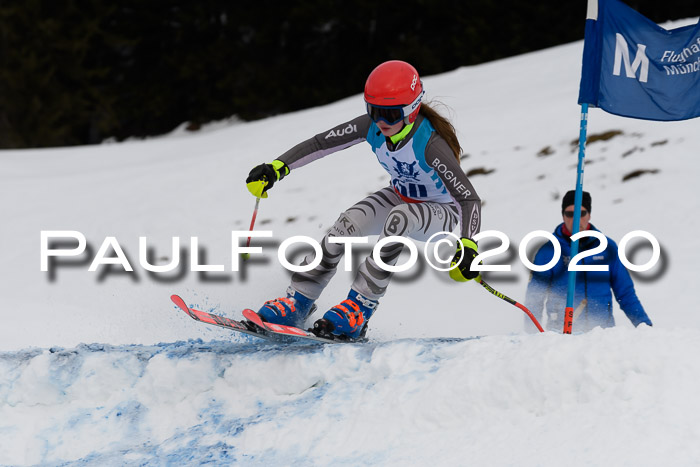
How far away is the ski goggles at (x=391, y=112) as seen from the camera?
4254 mm

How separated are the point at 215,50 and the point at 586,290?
24.4 meters

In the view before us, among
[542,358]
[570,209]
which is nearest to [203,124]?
[570,209]

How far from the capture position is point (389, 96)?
4223 millimetres

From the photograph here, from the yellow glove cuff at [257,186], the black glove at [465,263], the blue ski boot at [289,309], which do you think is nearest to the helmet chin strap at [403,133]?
the black glove at [465,263]

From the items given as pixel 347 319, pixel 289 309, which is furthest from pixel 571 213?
pixel 289 309

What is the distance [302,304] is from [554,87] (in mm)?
11311

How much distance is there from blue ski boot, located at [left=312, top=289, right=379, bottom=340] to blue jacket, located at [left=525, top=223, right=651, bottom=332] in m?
1.32

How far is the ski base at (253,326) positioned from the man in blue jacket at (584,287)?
162cm

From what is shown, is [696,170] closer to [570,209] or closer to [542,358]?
[570,209]

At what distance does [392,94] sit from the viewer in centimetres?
423

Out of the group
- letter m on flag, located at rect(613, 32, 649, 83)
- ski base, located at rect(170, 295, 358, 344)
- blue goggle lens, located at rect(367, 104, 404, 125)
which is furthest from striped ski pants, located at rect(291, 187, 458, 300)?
letter m on flag, located at rect(613, 32, 649, 83)

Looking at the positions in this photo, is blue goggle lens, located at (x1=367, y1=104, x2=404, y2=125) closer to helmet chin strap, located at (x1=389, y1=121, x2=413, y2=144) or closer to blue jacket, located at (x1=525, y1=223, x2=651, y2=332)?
helmet chin strap, located at (x1=389, y1=121, x2=413, y2=144)

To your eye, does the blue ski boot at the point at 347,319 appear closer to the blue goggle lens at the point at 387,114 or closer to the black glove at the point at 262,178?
the black glove at the point at 262,178

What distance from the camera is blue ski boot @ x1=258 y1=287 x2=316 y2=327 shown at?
14.6ft
